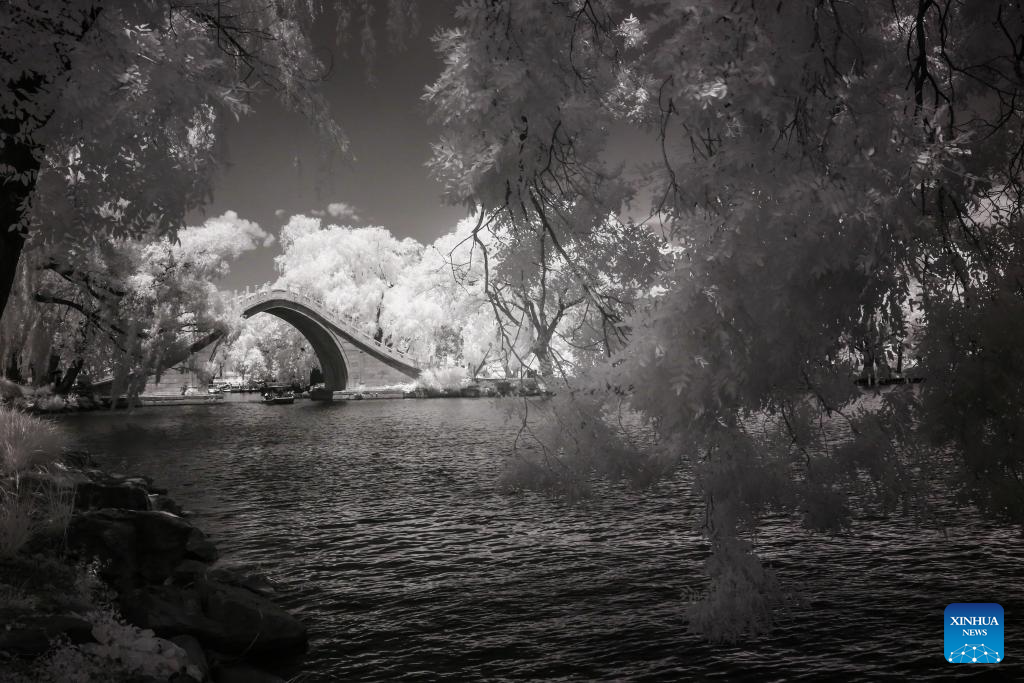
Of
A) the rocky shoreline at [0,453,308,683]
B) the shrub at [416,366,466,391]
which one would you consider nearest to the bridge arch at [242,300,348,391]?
the shrub at [416,366,466,391]

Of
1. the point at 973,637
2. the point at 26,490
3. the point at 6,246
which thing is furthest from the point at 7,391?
the point at 973,637

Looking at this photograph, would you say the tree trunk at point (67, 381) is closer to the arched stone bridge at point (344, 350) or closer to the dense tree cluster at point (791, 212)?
the arched stone bridge at point (344, 350)

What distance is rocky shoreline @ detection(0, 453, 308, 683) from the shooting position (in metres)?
4.61

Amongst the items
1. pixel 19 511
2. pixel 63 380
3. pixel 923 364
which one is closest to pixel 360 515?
pixel 19 511

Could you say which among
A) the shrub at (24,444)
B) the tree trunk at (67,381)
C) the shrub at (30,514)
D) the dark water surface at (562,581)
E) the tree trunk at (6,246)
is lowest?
the dark water surface at (562,581)

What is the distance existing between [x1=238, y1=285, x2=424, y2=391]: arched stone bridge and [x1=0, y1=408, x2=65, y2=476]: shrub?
1467 inches

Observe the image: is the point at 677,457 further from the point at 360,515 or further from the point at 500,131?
the point at 360,515

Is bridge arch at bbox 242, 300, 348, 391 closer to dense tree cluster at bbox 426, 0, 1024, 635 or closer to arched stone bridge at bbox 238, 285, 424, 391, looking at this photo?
arched stone bridge at bbox 238, 285, 424, 391

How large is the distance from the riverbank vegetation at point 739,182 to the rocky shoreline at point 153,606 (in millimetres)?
2456

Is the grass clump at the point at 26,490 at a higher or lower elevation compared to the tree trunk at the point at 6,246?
lower

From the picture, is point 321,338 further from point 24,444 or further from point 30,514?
point 30,514

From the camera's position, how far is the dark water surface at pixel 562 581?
5.69 metres

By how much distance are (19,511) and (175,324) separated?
88.9 ft

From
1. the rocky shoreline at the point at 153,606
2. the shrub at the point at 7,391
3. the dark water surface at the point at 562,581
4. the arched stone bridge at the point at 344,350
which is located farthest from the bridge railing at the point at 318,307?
the rocky shoreline at the point at 153,606
